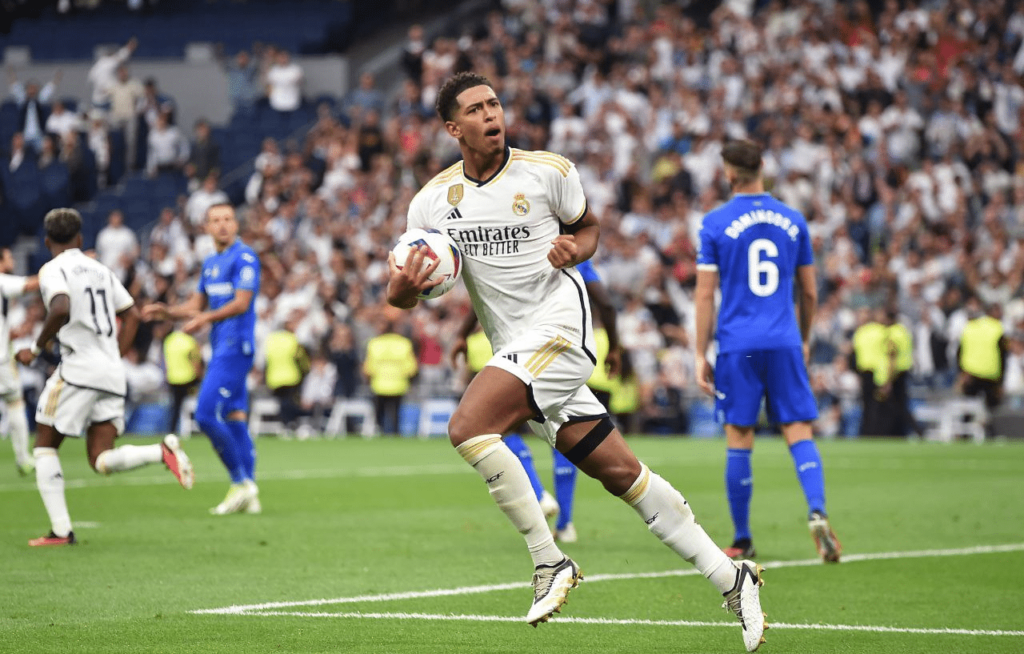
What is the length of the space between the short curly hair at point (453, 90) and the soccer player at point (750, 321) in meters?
3.38

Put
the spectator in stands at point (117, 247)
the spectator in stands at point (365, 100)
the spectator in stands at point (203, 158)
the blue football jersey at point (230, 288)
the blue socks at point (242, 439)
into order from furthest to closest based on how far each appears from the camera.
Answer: the spectator in stands at point (365, 100) < the spectator in stands at point (203, 158) < the spectator in stands at point (117, 247) < the blue socks at point (242, 439) < the blue football jersey at point (230, 288)

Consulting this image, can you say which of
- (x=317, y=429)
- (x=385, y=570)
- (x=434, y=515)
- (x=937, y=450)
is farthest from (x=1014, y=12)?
(x=385, y=570)

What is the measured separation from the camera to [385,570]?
9.56 m

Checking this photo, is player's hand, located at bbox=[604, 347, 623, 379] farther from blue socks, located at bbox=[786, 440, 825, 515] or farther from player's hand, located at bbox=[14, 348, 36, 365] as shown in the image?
player's hand, located at bbox=[14, 348, 36, 365]

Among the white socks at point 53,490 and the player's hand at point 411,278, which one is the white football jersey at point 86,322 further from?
the player's hand at point 411,278

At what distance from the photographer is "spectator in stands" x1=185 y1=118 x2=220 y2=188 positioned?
31.7 m

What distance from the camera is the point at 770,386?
1002 centimetres

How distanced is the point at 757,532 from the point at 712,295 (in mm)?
2568

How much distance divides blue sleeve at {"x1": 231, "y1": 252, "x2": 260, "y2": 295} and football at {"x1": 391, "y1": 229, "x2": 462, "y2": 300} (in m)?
6.46

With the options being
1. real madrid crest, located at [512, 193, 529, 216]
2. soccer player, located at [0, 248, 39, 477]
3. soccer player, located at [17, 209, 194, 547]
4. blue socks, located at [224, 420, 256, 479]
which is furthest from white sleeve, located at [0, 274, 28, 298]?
real madrid crest, located at [512, 193, 529, 216]

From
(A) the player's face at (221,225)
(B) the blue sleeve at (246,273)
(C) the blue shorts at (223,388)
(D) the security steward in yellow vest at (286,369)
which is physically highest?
(A) the player's face at (221,225)

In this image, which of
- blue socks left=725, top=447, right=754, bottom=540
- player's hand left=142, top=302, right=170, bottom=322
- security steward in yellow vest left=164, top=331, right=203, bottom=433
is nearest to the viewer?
blue socks left=725, top=447, right=754, bottom=540

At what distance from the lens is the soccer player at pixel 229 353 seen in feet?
43.3

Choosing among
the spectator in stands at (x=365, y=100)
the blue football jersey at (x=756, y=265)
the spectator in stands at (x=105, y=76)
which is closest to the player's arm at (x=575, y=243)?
the blue football jersey at (x=756, y=265)
